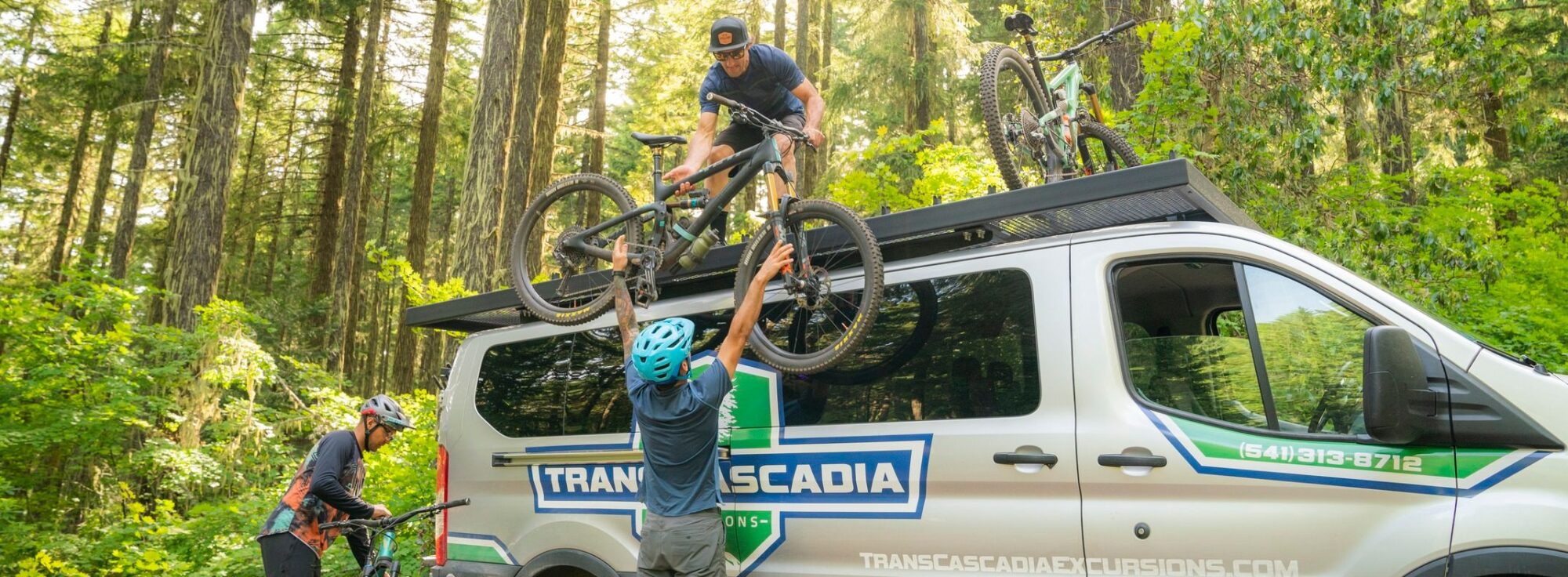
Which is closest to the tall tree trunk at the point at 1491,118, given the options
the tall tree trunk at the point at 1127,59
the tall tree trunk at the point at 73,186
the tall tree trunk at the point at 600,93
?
the tall tree trunk at the point at 1127,59

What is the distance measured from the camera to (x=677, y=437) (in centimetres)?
422

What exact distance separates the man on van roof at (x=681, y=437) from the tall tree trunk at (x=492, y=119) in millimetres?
8232

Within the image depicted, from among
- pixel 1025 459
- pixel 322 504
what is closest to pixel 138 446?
pixel 322 504

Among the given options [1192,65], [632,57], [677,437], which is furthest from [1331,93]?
[632,57]

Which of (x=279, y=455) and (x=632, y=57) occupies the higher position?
(x=632, y=57)

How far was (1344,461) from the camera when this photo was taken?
10.9 feet

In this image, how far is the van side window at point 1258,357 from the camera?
3.50 meters

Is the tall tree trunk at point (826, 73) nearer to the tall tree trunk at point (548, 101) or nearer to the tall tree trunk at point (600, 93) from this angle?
the tall tree trunk at point (600, 93)

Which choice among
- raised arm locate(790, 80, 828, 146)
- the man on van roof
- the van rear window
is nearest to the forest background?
raised arm locate(790, 80, 828, 146)

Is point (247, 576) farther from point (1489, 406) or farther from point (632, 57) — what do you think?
point (632, 57)

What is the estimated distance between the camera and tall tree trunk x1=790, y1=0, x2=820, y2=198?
2150 centimetres

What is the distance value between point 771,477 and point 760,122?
2.02 meters

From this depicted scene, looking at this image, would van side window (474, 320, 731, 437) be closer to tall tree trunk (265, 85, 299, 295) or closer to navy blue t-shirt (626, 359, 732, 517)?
navy blue t-shirt (626, 359, 732, 517)

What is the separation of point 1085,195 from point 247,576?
874cm
